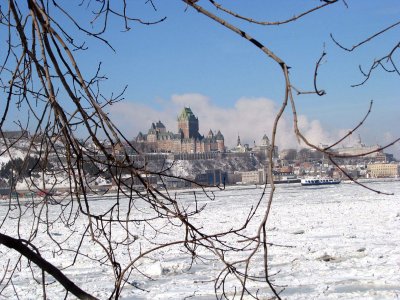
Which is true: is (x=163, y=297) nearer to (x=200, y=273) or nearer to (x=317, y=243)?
(x=200, y=273)

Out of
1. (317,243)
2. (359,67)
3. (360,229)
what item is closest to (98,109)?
(359,67)

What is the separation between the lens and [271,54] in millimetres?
823

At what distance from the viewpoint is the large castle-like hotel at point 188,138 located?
4692 inches

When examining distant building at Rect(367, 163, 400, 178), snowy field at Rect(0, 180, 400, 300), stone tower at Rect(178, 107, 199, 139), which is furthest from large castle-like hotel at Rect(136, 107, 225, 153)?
snowy field at Rect(0, 180, 400, 300)

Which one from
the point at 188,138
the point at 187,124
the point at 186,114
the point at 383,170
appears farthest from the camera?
the point at 186,114

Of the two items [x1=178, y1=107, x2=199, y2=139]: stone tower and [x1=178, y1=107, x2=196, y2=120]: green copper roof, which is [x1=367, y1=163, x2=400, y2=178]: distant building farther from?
[x1=178, y1=107, x2=196, y2=120]: green copper roof

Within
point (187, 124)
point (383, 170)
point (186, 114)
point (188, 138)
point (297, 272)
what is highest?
point (186, 114)

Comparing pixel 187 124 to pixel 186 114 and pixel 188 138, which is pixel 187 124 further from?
pixel 188 138

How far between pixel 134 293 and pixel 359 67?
5395mm

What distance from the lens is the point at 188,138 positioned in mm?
124312

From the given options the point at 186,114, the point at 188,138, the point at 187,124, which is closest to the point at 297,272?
the point at 188,138

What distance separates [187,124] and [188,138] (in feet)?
16.9

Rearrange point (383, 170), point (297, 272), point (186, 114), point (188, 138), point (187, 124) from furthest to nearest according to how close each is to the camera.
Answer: point (186, 114), point (187, 124), point (188, 138), point (383, 170), point (297, 272)

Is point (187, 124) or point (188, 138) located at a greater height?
point (187, 124)
